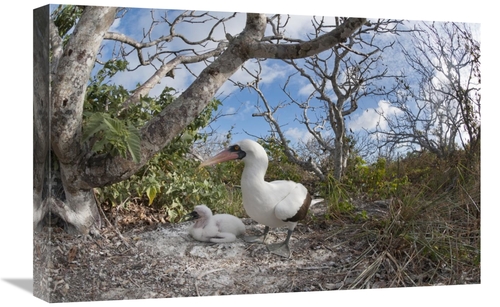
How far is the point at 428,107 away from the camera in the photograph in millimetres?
6652

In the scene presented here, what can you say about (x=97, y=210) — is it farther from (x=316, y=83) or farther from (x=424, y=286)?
(x=424, y=286)

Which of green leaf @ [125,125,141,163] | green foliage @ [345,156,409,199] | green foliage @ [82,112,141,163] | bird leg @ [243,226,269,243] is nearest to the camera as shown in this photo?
green foliage @ [82,112,141,163]

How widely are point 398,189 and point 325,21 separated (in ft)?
5.16

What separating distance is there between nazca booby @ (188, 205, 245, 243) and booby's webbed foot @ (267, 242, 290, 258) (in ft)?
0.98

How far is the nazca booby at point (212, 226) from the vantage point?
5.85 m

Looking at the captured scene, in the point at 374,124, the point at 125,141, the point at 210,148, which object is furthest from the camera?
the point at 374,124

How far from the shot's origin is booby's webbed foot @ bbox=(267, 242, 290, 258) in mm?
6020

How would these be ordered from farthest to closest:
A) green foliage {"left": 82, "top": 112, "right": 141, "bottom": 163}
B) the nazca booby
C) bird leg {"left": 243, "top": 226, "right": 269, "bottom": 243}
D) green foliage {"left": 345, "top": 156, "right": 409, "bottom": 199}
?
green foliage {"left": 345, "top": 156, "right": 409, "bottom": 199}, bird leg {"left": 243, "top": 226, "right": 269, "bottom": 243}, the nazca booby, green foliage {"left": 82, "top": 112, "right": 141, "bottom": 163}

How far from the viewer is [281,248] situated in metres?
6.05

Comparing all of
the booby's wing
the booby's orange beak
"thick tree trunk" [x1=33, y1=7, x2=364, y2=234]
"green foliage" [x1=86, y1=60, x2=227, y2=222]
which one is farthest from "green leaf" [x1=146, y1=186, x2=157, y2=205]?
the booby's wing

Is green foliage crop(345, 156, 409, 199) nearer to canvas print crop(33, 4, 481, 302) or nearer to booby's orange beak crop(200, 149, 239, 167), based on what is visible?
canvas print crop(33, 4, 481, 302)

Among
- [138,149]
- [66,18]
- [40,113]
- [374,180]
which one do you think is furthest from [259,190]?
[66,18]

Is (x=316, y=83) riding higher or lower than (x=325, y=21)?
lower

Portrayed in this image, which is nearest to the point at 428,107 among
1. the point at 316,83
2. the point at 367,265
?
the point at 316,83
